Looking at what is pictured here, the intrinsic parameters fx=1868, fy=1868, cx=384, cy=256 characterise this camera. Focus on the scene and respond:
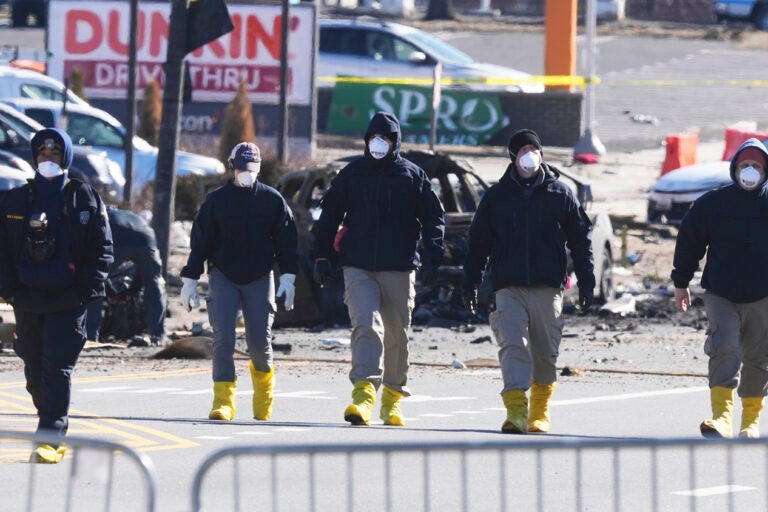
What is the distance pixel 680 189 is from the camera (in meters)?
25.0

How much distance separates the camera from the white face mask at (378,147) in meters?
10.9

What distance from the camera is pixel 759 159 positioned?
33.6 ft

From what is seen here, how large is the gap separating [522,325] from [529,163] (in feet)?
3.06

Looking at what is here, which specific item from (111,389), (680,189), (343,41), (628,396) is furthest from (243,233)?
(343,41)

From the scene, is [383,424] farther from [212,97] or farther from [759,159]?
[212,97]

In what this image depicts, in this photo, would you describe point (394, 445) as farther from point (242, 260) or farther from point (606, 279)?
point (606, 279)

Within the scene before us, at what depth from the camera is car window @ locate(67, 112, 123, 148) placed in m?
26.8

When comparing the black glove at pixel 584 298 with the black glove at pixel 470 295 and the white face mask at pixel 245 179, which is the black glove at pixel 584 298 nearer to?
the black glove at pixel 470 295

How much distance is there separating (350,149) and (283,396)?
67.6 feet

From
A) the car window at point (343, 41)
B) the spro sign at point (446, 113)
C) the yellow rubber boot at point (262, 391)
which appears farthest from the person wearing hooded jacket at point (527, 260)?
the car window at point (343, 41)

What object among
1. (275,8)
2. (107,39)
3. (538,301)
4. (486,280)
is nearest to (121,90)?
(107,39)

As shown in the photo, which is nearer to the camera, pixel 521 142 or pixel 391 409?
pixel 521 142

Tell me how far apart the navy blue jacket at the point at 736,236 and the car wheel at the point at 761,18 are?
45.4 metres

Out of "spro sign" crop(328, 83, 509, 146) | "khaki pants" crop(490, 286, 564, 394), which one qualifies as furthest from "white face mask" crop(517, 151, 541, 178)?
"spro sign" crop(328, 83, 509, 146)
